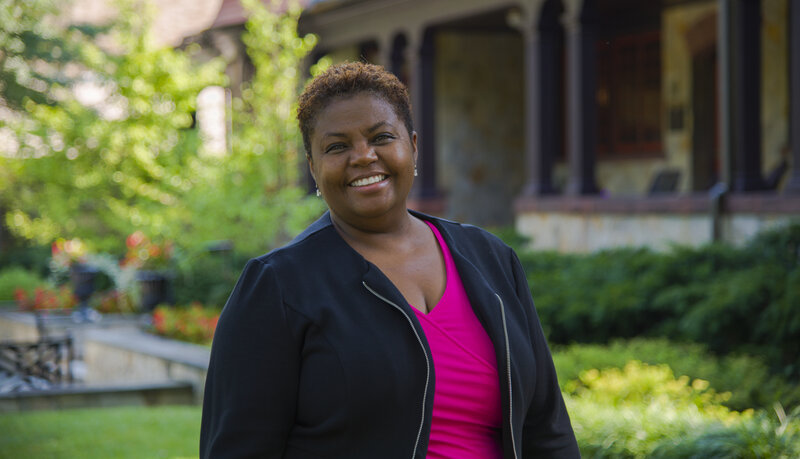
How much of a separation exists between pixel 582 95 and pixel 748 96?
8.46ft

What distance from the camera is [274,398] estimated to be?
6.83 feet

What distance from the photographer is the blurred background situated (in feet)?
22.8

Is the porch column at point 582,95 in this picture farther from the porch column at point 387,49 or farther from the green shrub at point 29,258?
the green shrub at point 29,258

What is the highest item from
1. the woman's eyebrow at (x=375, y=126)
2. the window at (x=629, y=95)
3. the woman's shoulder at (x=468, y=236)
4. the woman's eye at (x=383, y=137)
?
the window at (x=629, y=95)

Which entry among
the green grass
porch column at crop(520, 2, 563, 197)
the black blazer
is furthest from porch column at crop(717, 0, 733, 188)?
the black blazer

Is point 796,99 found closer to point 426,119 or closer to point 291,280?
point 426,119

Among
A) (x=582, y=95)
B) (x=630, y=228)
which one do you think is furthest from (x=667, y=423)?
(x=582, y=95)

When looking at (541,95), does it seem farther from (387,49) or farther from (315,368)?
(315,368)

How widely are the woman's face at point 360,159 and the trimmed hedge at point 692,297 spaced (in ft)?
17.1

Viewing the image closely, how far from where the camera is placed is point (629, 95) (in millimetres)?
15844

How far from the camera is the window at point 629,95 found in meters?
15.5

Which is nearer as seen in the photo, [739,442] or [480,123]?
[739,442]

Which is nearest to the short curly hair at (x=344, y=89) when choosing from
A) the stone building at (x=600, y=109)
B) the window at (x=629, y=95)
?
the stone building at (x=600, y=109)

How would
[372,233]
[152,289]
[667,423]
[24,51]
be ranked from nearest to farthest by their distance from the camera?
[372,233] < [667,423] < [24,51] < [152,289]
